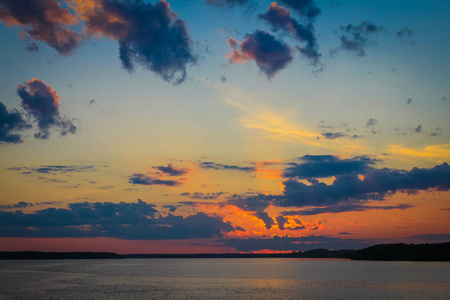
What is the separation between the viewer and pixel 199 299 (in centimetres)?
8019

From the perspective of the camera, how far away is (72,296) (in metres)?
84.6

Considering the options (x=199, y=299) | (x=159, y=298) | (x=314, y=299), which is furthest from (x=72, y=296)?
(x=314, y=299)

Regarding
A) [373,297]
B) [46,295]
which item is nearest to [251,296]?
[373,297]

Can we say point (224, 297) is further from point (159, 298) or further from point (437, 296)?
point (437, 296)

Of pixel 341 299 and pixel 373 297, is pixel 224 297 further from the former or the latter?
pixel 373 297

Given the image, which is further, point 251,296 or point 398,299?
point 251,296

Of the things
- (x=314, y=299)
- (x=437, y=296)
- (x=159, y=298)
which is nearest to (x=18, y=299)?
(x=159, y=298)

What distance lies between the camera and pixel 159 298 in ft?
268

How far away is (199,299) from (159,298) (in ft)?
26.4

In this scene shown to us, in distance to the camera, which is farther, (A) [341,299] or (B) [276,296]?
(B) [276,296]

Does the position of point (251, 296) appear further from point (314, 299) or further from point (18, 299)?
point (18, 299)

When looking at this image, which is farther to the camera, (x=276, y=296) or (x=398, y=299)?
(x=276, y=296)

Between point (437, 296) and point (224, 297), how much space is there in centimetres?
4273

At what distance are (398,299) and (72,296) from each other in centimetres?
6407
